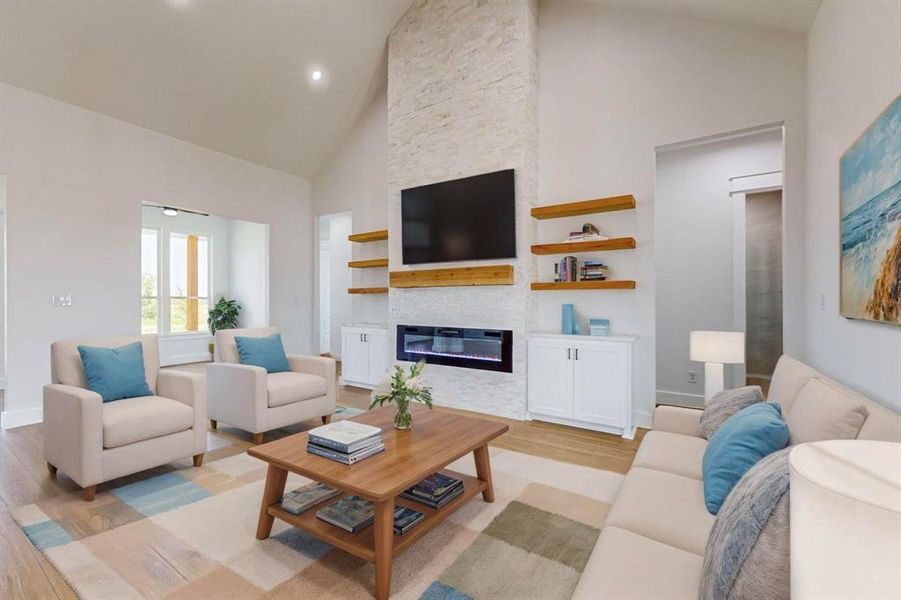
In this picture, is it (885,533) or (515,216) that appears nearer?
(885,533)

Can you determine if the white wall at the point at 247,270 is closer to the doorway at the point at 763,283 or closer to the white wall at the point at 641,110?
the white wall at the point at 641,110

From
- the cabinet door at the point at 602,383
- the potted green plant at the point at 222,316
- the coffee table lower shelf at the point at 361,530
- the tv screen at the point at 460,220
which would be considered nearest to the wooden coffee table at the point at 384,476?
the coffee table lower shelf at the point at 361,530

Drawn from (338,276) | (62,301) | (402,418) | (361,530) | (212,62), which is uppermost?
(212,62)

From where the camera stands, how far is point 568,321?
412 centimetres

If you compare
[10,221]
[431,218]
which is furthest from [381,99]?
[10,221]

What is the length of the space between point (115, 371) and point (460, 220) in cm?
314

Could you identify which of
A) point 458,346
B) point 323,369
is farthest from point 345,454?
point 458,346

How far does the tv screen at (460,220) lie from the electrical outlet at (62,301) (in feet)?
11.0

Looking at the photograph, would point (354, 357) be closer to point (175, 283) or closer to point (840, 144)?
point (175, 283)

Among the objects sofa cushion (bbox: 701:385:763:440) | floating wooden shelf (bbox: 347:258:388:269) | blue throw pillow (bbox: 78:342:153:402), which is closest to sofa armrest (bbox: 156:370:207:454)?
blue throw pillow (bbox: 78:342:153:402)

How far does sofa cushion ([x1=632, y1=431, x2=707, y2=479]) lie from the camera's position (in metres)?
1.96

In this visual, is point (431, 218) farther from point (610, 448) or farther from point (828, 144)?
point (828, 144)

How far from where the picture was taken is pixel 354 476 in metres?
1.77

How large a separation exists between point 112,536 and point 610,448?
3141mm
